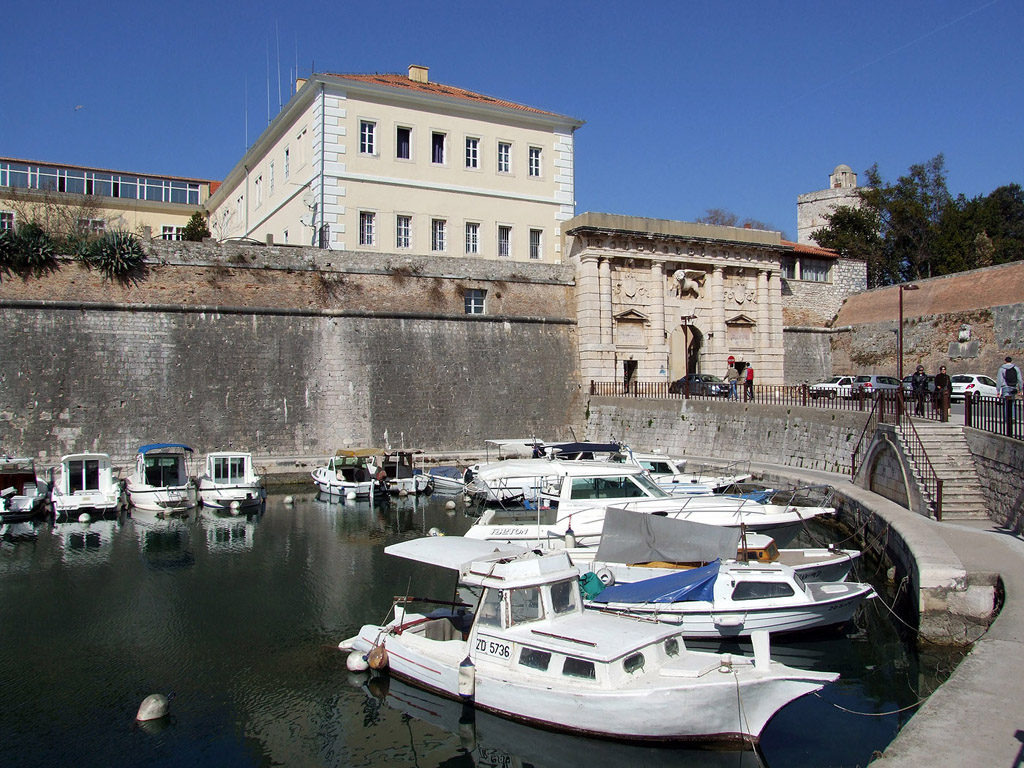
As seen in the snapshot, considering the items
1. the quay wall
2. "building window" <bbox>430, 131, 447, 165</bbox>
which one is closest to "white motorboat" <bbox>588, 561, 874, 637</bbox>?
the quay wall

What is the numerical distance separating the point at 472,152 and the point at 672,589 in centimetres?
2332

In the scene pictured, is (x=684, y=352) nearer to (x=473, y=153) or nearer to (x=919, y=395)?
(x=473, y=153)

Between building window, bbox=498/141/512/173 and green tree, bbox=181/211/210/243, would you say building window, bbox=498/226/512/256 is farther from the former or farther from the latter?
green tree, bbox=181/211/210/243

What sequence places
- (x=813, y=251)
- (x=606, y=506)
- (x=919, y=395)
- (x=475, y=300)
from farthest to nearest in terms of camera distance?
1. (x=813, y=251)
2. (x=475, y=300)
3. (x=919, y=395)
4. (x=606, y=506)

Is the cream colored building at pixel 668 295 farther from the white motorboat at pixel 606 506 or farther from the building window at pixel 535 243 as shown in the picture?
the white motorboat at pixel 606 506

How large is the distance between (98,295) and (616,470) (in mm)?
16693

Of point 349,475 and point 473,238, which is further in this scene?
point 473,238

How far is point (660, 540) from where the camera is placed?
12352 mm

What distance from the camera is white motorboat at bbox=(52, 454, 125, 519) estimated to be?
19.8 m

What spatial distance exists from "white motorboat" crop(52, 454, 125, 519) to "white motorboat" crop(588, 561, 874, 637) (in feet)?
47.7

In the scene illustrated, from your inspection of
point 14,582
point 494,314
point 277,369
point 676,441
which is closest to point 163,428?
point 277,369

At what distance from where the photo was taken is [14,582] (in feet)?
46.4

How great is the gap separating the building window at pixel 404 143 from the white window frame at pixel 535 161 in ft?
16.6

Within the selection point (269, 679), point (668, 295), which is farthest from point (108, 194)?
point (269, 679)
